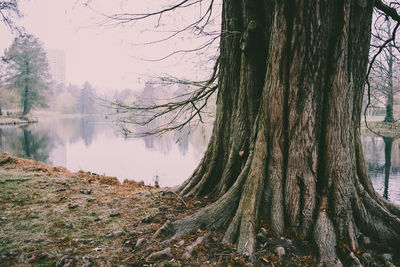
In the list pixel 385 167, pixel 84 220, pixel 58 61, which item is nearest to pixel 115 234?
pixel 84 220

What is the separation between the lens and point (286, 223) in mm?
2432

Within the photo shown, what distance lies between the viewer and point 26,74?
1572 inches

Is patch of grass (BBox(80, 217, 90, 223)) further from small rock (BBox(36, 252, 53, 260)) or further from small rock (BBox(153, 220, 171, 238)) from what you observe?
small rock (BBox(153, 220, 171, 238))

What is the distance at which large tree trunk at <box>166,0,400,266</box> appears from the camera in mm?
2293

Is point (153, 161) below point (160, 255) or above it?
below

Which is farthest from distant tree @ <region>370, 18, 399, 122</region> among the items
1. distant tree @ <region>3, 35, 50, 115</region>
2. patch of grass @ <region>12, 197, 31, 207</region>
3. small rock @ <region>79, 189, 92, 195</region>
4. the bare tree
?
distant tree @ <region>3, 35, 50, 115</region>

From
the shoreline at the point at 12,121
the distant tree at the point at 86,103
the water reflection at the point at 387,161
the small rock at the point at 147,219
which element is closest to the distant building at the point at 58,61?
the distant tree at the point at 86,103

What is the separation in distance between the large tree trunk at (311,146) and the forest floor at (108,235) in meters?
0.17

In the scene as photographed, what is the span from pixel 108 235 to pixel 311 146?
7.67 feet

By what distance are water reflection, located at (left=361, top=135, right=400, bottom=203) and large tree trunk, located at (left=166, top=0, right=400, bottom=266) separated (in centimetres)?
658

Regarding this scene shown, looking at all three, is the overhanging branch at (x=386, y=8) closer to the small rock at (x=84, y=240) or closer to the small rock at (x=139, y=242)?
the small rock at (x=139, y=242)

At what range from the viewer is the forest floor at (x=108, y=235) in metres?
2.14

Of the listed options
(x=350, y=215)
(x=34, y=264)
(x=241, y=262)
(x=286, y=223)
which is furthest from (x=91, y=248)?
(x=350, y=215)

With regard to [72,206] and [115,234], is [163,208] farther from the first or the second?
[72,206]
